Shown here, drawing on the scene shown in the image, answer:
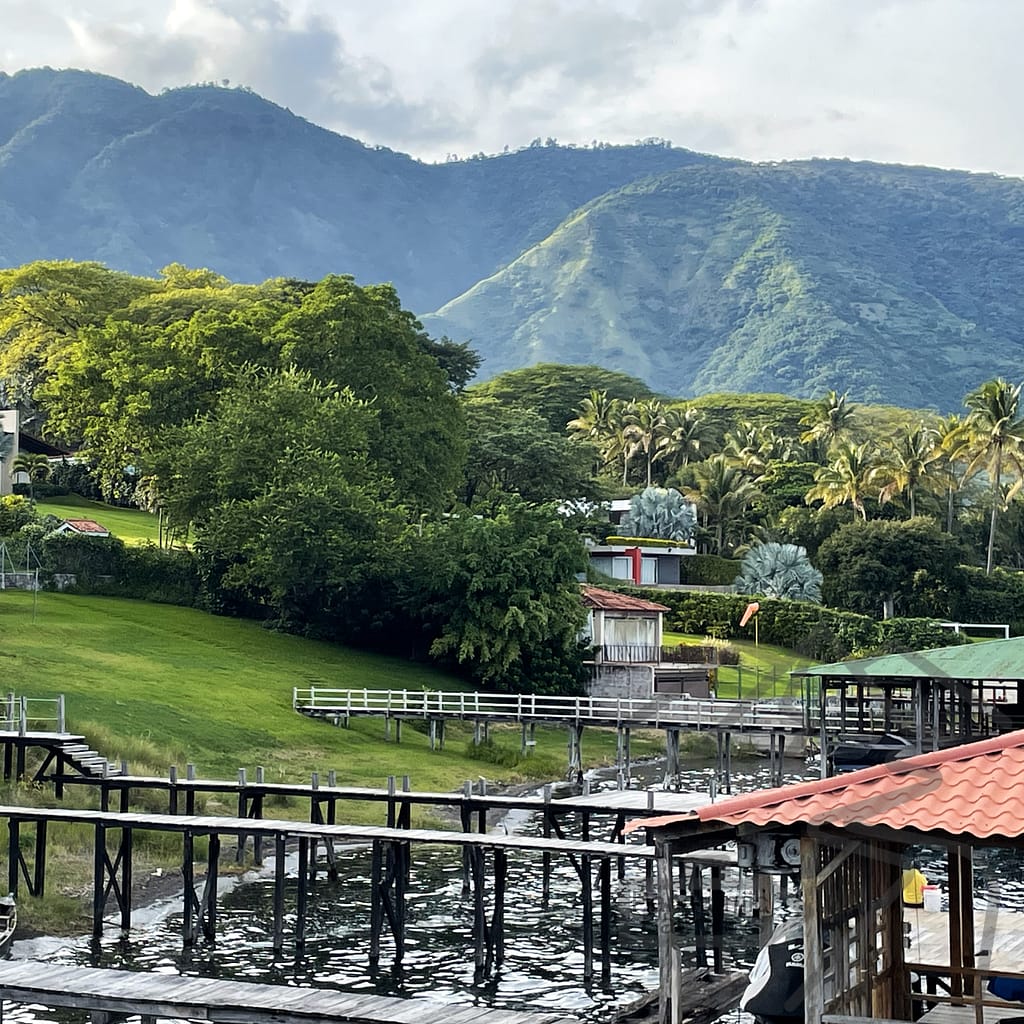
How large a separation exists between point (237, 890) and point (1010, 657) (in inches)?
889

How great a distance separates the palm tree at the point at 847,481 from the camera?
10881cm

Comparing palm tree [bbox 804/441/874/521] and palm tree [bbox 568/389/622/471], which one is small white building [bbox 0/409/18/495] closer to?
palm tree [bbox 568/389/622/471]

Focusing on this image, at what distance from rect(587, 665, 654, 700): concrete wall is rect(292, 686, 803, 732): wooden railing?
6817 mm

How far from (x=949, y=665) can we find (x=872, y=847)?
29626mm

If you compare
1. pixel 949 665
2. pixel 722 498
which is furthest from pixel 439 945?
pixel 722 498

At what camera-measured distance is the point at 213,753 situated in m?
53.7

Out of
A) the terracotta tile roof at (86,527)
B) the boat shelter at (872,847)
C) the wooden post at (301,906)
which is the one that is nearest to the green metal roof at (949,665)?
the wooden post at (301,906)

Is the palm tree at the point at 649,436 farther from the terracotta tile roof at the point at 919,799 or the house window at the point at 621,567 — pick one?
the terracotta tile roof at the point at 919,799

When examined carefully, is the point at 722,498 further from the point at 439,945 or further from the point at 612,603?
the point at 439,945

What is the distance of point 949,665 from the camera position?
47531mm

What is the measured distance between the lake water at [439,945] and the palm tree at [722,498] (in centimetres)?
7412

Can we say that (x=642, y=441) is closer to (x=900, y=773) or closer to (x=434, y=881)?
(x=434, y=881)

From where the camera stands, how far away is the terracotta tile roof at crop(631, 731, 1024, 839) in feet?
55.6

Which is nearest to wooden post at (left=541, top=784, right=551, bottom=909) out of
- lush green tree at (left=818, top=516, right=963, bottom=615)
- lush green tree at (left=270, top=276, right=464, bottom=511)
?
lush green tree at (left=270, top=276, right=464, bottom=511)
